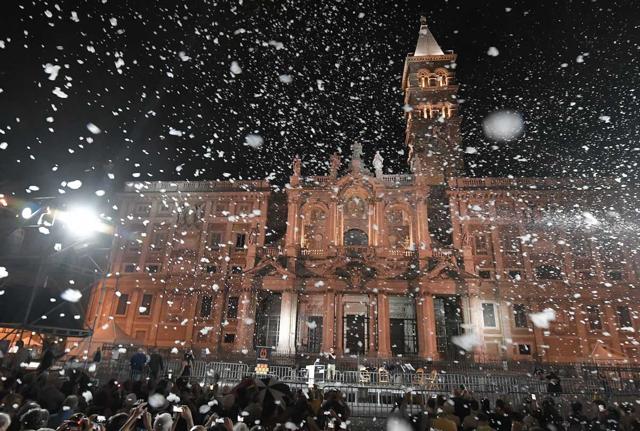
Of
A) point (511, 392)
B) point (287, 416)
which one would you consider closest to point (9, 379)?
point (287, 416)

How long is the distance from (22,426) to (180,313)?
30.3 m

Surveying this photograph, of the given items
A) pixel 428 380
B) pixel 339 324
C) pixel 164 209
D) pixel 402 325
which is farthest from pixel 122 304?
pixel 428 380

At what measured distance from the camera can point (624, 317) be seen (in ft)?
97.3

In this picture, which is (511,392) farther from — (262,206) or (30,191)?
(262,206)

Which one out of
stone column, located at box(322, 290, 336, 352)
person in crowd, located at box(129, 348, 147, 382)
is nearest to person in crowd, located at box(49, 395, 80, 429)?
person in crowd, located at box(129, 348, 147, 382)

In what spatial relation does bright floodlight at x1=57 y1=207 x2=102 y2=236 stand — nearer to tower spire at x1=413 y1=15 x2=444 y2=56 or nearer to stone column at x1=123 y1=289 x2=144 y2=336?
stone column at x1=123 y1=289 x2=144 y2=336

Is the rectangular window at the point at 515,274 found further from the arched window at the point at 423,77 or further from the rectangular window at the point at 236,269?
the arched window at the point at 423,77

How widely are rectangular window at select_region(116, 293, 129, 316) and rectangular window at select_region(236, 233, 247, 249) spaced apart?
36.0 ft

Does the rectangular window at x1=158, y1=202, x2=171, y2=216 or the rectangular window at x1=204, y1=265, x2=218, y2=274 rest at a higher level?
the rectangular window at x1=158, y1=202, x2=171, y2=216

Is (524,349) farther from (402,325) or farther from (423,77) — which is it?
(423,77)

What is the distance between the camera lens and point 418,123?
139ft

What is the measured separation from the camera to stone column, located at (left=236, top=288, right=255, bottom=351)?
2909cm

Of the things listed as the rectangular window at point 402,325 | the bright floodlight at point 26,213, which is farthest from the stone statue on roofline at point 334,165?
the bright floodlight at point 26,213

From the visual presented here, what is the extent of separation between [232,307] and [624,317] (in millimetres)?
31834
